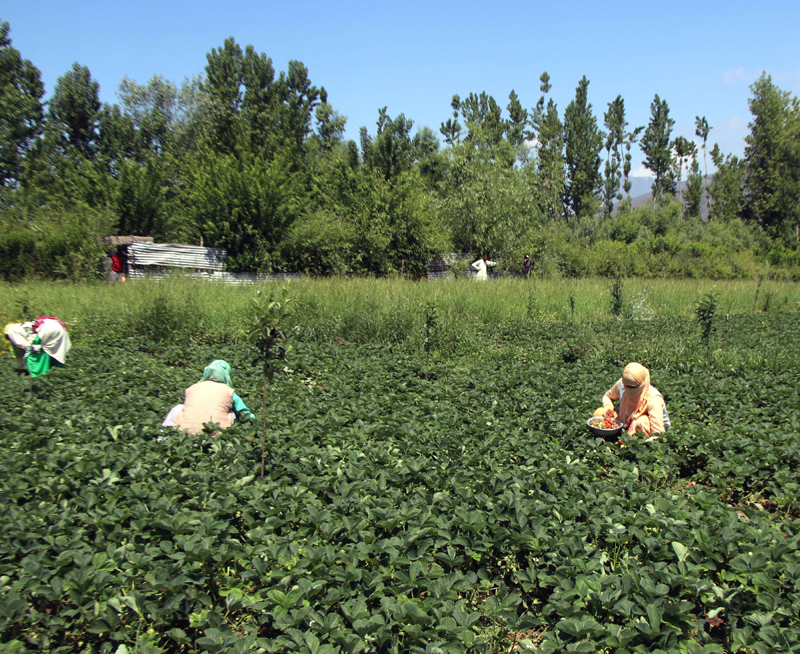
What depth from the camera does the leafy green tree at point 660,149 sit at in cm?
6041

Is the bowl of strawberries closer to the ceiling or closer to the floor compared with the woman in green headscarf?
closer to the floor

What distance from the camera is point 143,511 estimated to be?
302cm

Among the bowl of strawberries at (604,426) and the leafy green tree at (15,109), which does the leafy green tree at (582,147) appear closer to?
the leafy green tree at (15,109)

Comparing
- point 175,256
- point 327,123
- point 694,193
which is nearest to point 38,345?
point 175,256

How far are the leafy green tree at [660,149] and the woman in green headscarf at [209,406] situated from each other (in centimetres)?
6579

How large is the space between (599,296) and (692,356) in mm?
7317

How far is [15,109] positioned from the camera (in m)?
32.6

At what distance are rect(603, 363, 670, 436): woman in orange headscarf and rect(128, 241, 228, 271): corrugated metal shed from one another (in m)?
15.0

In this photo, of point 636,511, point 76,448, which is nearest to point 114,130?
point 76,448

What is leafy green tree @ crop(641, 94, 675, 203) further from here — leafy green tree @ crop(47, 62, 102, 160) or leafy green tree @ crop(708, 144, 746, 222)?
leafy green tree @ crop(47, 62, 102, 160)

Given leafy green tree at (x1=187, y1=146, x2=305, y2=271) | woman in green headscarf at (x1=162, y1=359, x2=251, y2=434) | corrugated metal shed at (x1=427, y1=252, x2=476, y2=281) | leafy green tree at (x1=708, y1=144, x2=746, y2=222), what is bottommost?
woman in green headscarf at (x1=162, y1=359, x2=251, y2=434)

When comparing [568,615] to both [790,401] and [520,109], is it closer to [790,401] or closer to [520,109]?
[790,401]

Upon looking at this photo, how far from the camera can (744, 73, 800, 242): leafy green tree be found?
42.2 metres

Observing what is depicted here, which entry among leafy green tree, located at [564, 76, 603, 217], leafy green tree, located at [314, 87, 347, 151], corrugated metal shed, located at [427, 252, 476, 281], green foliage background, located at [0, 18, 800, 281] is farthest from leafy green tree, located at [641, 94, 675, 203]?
corrugated metal shed, located at [427, 252, 476, 281]
